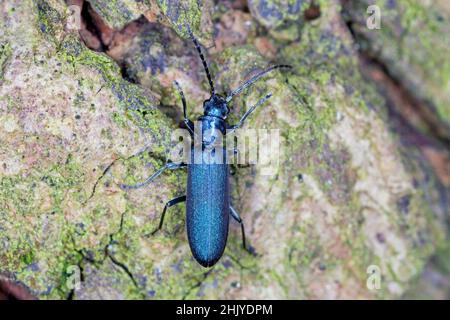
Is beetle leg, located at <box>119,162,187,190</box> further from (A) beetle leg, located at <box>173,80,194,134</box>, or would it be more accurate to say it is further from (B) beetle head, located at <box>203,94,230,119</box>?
(B) beetle head, located at <box>203,94,230,119</box>

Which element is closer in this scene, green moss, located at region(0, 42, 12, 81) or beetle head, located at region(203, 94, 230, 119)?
green moss, located at region(0, 42, 12, 81)

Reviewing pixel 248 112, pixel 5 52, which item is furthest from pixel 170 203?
pixel 5 52

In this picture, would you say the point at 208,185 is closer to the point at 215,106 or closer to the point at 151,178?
the point at 151,178

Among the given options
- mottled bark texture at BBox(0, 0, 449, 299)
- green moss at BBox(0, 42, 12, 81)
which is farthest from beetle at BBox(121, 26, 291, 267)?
green moss at BBox(0, 42, 12, 81)

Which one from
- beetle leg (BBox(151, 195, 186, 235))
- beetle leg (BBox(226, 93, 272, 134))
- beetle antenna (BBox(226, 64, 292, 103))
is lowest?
beetle leg (BBox(151, 195, 186, 235))

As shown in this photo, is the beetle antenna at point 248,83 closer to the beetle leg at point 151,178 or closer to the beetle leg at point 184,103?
the beetle leg at point 184,103
